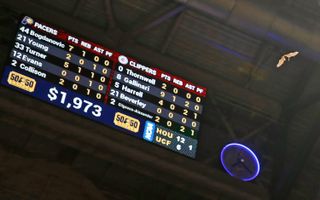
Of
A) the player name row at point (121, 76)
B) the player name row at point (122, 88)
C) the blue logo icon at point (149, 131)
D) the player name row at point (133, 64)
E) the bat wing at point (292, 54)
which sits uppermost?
the bat wing at point (292, 54)

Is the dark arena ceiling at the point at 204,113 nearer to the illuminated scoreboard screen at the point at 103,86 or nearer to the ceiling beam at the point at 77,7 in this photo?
the ceiling beam at the point at 77,7

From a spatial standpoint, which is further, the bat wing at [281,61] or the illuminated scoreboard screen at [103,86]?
the bat wing at [281,61]

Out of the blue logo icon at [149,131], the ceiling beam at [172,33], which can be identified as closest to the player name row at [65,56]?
the blue logo icon at [149,131]

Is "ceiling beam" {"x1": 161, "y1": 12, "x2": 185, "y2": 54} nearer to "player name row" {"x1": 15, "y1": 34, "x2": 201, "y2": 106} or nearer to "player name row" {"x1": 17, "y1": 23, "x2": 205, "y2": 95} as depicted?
"player name row" {"x1": 17, "y1": 23, "x2": 205, "y2": 95}

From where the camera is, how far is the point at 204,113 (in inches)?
407

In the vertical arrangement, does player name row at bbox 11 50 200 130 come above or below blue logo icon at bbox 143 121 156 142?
above

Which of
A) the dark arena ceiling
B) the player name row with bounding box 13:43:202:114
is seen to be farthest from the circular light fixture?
the player name row with bounding box 13:43:202:114

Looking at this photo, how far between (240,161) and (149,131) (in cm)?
211

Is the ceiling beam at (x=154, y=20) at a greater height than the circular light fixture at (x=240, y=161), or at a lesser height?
greater

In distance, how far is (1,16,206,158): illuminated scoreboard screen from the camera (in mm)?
9008

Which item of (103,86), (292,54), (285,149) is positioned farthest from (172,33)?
(285,149)

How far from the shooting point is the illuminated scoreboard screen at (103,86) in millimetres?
9008

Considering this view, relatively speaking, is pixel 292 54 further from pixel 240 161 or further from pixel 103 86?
pixel 103 86

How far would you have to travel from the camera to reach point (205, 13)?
9.92 metres
